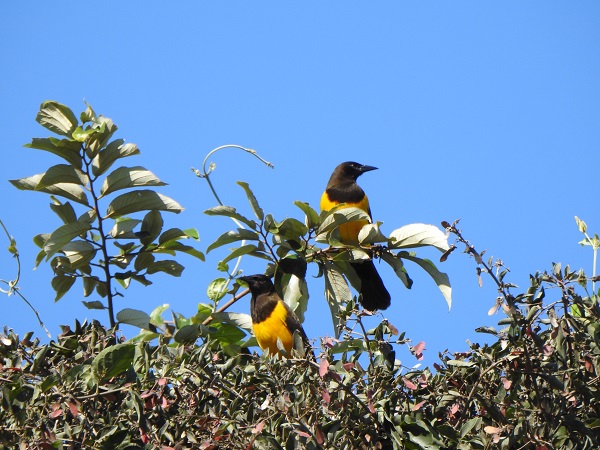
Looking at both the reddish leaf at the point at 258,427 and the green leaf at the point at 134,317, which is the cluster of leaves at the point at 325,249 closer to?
the green leaf at the point at 134,317

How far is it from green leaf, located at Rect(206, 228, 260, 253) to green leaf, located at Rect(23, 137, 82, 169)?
619 millimetres

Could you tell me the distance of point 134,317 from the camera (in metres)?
3.37

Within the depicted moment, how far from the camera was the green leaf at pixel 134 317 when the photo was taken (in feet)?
11.1

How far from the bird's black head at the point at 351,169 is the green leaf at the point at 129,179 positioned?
387 centimetres

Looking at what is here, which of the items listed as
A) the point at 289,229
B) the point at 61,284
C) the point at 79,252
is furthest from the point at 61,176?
the point at 289,229

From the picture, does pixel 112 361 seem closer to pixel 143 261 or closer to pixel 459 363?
pixel 143 261

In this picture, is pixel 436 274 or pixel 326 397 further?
pixel 436 274

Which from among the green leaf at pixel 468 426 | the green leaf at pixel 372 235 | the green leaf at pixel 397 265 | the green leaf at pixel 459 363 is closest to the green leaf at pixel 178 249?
the green leaf at pixel 372 235

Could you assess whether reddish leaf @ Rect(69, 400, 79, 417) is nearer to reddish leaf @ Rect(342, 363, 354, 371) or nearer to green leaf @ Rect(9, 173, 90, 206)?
reddish leaf @ Rect(342, 363, 354, 371)

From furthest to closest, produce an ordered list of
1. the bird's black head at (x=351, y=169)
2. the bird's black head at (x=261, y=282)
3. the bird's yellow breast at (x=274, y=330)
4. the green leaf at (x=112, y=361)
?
1. the bird's black head at (x=351, y=169)
2. the bird's black head at (x=261, y=282)
3. the bird's yellow breast at (x=274, y=330)
4. the green leaf at (x=112, y=361)

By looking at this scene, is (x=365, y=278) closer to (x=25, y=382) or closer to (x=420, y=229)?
(x=420, y=229)

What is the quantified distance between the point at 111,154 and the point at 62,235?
37 centimetres

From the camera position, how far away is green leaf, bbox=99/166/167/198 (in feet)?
11.4

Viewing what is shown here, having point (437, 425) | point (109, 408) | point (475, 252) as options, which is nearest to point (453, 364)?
point (437, 425)
